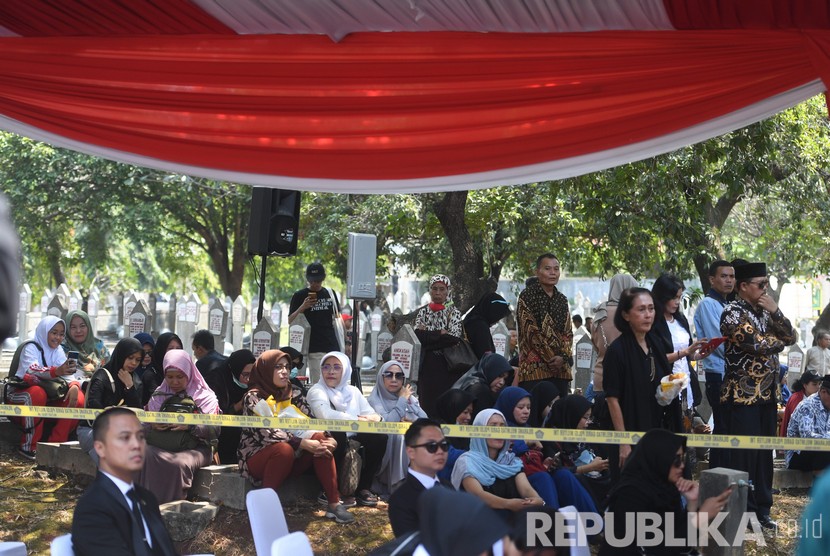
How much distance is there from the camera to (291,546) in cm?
384

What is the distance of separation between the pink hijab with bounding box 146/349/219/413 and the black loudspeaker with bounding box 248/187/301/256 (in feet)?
7.66

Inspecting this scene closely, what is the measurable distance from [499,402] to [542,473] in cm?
66

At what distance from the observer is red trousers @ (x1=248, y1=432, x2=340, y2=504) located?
673 centimetres

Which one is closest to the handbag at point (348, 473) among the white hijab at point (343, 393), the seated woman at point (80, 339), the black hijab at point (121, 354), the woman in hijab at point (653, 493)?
the white hijab at point (343, 393)

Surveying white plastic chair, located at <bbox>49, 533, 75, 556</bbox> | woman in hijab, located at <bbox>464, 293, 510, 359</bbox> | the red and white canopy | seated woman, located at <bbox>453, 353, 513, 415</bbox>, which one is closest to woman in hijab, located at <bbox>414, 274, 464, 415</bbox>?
woman in hijab, located at <bbox>464, 293, 510, 359</bbox>

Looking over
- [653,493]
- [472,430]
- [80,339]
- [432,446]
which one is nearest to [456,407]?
[472,430]

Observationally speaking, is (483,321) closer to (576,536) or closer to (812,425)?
(812,425)

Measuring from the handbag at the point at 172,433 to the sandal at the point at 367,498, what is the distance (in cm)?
136

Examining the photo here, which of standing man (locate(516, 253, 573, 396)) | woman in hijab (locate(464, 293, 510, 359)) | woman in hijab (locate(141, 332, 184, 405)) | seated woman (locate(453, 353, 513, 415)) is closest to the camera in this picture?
seated woman (locate(453, 353, 513, 415))

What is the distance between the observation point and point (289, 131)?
4449mm

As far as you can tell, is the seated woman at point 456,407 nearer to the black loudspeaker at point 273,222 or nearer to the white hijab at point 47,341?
the black loudspeaker at point 273,222

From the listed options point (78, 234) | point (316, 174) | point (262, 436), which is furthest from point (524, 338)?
point (78, 234)

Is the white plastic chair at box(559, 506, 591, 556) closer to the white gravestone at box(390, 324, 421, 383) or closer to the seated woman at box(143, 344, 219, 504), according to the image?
the seated woman at box(143, 344, 219, 504)

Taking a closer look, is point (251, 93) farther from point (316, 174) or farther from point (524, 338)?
point (524, 338)
